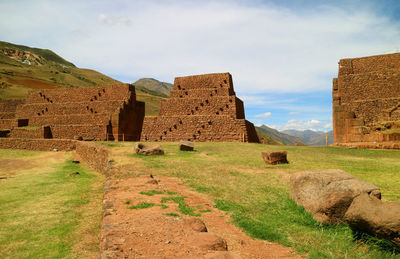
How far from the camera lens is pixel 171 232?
3766mm

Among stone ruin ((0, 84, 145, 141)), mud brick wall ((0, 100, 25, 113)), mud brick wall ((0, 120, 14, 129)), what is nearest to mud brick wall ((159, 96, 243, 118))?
stone ruin ((0, 84, 145, 141))

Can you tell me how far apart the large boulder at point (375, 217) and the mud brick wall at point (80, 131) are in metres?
25.8

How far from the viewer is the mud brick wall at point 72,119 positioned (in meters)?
28.2

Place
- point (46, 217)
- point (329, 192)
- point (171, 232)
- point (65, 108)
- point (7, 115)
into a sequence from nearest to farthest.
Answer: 1. point (171, 232)
2. point (329, 192)
3. point (46, 217)
4. point (65, 108)
5. point (7, 115)

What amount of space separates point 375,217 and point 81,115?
1208 inches

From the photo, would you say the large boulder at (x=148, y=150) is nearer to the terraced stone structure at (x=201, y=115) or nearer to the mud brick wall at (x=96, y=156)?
the mud brick wall at (x=96, y=156)

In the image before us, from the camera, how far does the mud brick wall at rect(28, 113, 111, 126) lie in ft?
92.4

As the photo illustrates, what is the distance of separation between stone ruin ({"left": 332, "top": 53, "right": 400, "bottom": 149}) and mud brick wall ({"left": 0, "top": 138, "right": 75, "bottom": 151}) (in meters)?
23.2

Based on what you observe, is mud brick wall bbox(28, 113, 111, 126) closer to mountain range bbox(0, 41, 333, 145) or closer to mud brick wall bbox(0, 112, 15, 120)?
mud brick wall bbox(0, 112, 15, 120)

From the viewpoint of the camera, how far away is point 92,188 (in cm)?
998

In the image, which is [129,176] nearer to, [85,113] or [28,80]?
[85,113]

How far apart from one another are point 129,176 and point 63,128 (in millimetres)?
24566

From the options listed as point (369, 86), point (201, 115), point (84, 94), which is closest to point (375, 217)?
point (369, 86)

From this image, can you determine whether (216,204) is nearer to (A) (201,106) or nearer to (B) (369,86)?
(B) (369,86)
